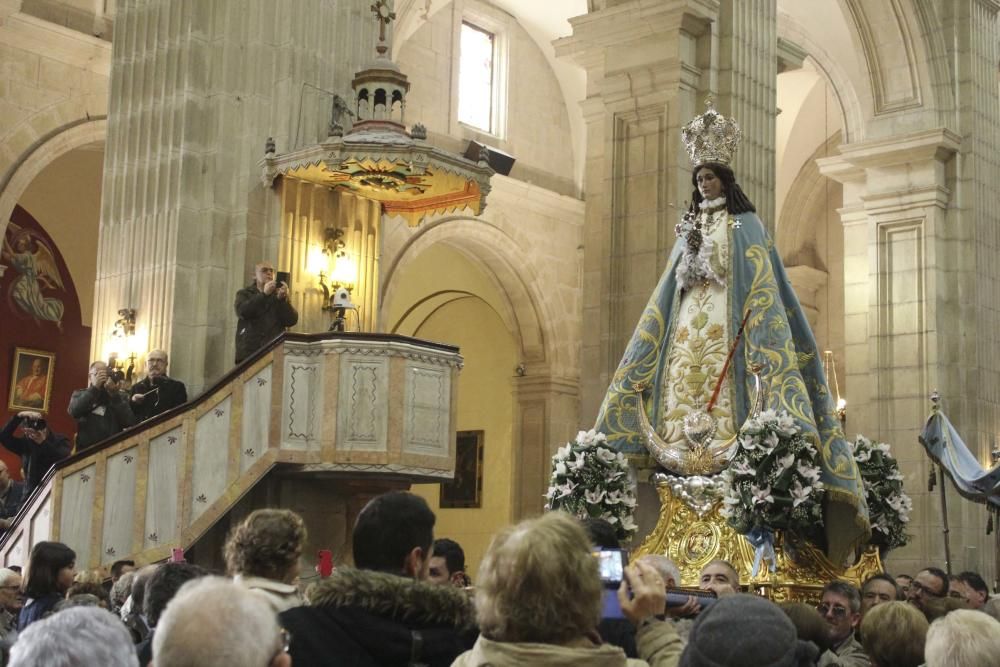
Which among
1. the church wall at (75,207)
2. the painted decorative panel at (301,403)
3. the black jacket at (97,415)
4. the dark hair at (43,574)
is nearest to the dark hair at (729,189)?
the painted decorative panel at (301,403)

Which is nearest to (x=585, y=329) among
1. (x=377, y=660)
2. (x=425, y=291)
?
(x=425, y=291)

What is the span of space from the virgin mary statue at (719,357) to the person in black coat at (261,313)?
12.1 ft

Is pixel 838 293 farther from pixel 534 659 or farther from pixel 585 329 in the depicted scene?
pixel 534 659

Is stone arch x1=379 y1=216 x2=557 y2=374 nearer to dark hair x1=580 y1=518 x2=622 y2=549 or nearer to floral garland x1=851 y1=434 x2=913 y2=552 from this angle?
floral garland x1=851 y1=434 x2=913 y2=552

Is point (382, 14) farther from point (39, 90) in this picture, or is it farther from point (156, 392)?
point (39, 90)

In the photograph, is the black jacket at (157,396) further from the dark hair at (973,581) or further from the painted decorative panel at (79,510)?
the dark hair at (973,581)

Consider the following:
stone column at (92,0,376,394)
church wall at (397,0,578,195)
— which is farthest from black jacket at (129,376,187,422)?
church wall at (397,0,578,195)

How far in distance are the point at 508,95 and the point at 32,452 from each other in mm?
12689

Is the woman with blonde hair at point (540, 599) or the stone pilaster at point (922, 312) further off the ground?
the stone pilaster at point (922, 312)

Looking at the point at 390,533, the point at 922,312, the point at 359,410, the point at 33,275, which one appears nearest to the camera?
the point at 390,533

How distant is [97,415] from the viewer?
38.1 feet

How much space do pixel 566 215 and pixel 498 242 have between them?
1.75 metres

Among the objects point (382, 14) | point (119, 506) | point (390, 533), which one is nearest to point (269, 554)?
point (390, 533)

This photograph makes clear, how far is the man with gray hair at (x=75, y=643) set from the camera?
9.45 feet
